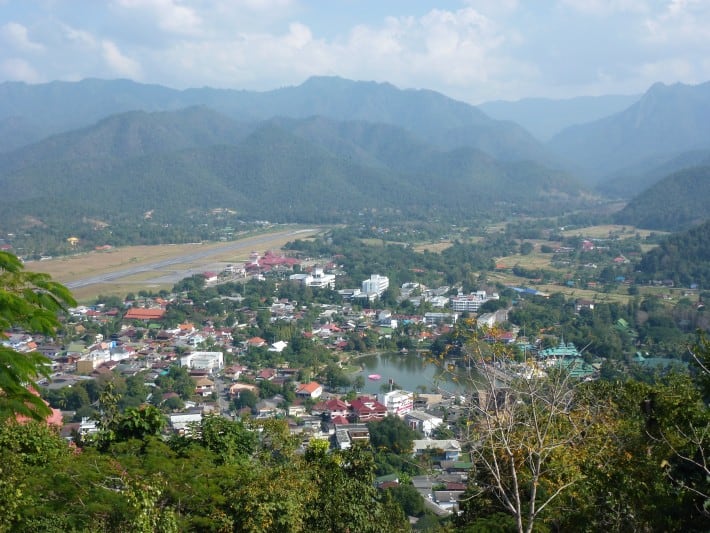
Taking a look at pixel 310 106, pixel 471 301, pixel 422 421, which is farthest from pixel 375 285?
pixel 310 106

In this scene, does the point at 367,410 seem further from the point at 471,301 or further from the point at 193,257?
the point at 193,257

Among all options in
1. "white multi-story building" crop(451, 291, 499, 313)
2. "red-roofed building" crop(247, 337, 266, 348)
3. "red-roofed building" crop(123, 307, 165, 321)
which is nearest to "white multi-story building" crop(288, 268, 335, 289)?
"white multi-story building" crop(451, 291, 499, 313)

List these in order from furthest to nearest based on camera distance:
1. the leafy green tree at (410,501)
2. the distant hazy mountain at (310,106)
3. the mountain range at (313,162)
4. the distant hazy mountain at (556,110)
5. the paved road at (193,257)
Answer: the distant hazy mountain at (556,110), the distant hazy mountain at (310,106), the mountain range at (313,162), the paved road at (193,257), the leafy green tree at (410,501)

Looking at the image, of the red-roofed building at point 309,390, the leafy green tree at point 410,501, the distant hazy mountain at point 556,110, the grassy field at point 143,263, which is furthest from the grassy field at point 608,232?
the distant hazy mountain at point 556,110

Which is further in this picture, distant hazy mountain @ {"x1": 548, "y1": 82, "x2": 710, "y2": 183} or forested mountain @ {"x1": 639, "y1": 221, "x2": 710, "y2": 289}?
distant hazy mountain @ {"x1": 548, "y1": 82, "x2": 710, "y2": 183}

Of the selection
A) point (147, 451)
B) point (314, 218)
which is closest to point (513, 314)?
point (147, 451)

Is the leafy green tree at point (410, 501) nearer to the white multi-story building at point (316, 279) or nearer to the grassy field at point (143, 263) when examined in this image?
the grassy field at point (143, 263)

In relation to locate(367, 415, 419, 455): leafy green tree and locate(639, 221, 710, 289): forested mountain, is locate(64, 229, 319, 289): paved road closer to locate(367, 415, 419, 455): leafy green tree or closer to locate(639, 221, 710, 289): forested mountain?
locate(367, 415, 419, 455): leafy green tree
